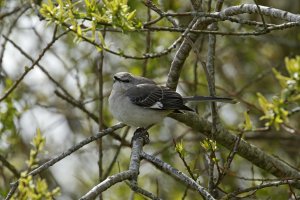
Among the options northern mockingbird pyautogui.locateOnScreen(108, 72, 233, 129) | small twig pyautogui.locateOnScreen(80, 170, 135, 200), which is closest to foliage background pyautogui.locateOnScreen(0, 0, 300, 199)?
northern mockingbird pyautogui.locateOnScreen(108, 72, 233, 129)

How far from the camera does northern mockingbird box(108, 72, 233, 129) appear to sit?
4352 millimetres

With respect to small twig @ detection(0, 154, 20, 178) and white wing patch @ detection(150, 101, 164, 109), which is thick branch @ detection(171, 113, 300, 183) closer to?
white wing patch @ detection(150, 101, 164, 109)

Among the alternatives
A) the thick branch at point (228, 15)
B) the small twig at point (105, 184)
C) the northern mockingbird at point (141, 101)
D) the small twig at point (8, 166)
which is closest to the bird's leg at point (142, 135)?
the northern mockingbird at point (141, 101)

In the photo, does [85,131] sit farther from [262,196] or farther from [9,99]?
[262,196]

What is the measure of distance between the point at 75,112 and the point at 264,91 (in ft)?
7.51

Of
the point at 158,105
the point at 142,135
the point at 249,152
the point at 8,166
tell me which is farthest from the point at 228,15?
the point at 8,166

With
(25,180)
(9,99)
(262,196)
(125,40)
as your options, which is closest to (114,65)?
(125,40)

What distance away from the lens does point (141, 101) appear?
4.65 meters

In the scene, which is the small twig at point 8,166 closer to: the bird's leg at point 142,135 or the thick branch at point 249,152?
the bird's leg at point 142,135

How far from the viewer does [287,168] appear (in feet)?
13.1

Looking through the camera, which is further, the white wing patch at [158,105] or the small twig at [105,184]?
the white wing patch at [158,105]

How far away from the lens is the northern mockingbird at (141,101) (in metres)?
4.35

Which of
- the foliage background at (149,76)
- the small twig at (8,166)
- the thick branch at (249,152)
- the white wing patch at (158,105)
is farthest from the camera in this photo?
the foliage background at (149,76)

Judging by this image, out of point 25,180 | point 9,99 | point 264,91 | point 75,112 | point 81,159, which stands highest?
point 25,180
